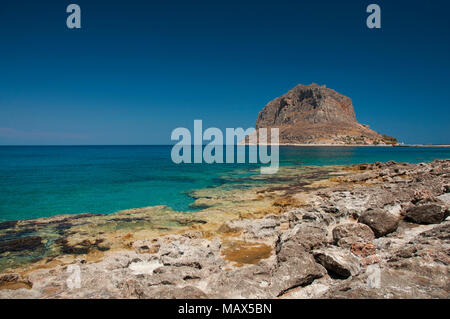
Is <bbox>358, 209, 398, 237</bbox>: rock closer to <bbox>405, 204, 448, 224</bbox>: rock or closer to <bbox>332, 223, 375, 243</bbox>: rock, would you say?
<bbox>332, 223, 375, 243</bbox>: rock

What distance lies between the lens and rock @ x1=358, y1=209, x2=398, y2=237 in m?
9.16

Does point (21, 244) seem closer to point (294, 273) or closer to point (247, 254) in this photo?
point (247, 254)

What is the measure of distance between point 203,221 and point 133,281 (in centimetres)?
883

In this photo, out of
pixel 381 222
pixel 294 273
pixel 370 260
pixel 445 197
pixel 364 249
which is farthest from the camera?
pixel 445 197

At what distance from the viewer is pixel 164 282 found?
259 inches

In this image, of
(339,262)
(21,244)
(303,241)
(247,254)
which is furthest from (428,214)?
(21,244)

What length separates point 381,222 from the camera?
366 inches

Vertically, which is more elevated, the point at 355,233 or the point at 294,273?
the point at 355,233

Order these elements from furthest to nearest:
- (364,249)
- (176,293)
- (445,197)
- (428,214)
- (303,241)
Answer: (445,197), (428,214), (303,241), (364,249), (176,293)

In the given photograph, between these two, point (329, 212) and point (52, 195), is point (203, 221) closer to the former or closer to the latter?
point (329, 212)

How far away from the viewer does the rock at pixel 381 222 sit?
9156mm

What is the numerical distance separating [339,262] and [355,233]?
8.00 feet

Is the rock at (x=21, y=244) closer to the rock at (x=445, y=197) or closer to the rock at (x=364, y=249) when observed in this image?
the rock at (x=364, y=249)
